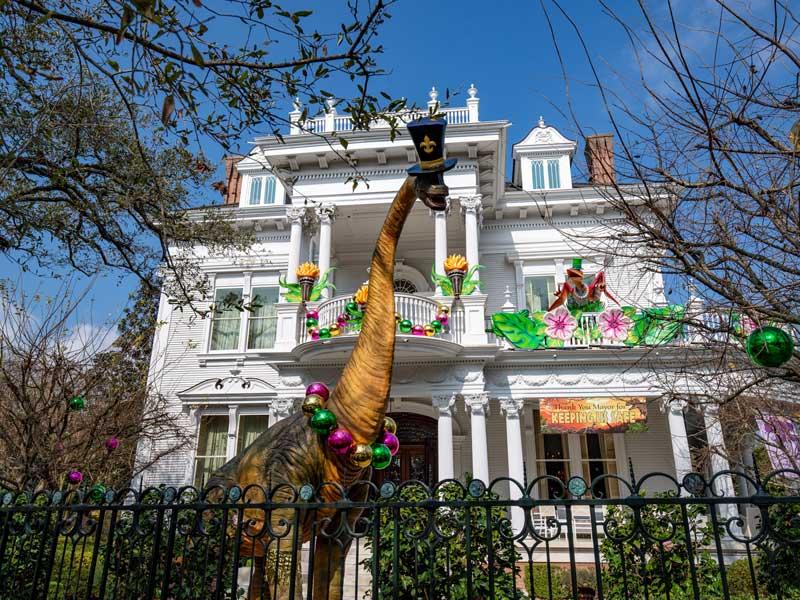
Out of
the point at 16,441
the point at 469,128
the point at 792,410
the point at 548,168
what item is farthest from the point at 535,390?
the point at 16,441

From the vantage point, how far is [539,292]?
56.8 feet

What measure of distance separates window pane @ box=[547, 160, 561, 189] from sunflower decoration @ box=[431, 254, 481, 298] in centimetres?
662

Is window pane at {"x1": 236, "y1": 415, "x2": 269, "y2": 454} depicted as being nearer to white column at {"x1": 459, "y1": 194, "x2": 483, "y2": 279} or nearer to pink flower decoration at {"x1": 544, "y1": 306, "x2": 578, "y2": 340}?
white column at {"x1": 459, "y1": 194, "x2": 483, "y2": 279}

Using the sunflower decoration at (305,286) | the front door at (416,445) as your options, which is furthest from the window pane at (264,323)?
the front door at (416,445)

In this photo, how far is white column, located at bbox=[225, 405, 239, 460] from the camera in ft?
53.4

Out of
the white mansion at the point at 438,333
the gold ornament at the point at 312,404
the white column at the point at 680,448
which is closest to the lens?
the gold ornament at the point at 312,404

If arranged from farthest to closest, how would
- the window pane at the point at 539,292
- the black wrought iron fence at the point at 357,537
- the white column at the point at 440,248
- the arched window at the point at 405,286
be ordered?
the arched window at the point at 405,286 < the window pane at the point at 539,292 < the white column at the point at 440,248 < the black wrought iron fence at the point at 357,537

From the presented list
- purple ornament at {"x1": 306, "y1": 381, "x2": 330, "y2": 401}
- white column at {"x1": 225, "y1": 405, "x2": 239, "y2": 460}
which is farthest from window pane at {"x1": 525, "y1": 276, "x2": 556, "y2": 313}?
purple ornament at {"x1": 306, "y1": 381, "x2": 330, "y2": 401}

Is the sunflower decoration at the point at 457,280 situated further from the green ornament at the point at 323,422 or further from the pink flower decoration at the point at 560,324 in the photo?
Answer: the green ornament at the point at 323,422

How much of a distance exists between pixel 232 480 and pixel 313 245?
42.2 feet

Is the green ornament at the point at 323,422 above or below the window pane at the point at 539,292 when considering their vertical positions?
below

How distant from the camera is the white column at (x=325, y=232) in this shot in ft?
50.8

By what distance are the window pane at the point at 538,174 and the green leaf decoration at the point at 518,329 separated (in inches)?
262

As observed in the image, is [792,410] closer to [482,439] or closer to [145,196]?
[482,439]
